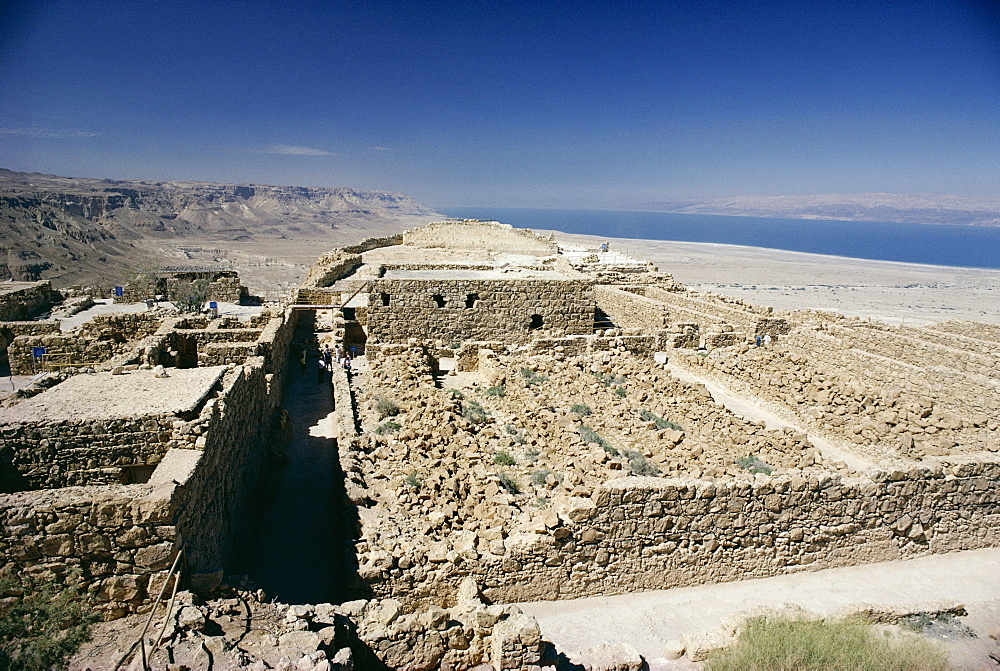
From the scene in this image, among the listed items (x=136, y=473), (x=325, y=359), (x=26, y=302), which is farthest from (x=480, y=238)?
(x=136, y=473)

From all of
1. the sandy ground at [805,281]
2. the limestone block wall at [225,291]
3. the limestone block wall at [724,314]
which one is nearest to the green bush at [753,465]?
the limestone block wall at [724,314]

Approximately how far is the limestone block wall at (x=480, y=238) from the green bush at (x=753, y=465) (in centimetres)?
2021

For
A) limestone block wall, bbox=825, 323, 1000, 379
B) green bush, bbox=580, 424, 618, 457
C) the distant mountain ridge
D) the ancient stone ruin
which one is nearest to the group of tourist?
the ancient stone ruin

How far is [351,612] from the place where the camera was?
438cm

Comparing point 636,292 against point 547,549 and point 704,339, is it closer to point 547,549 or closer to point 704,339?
point 704,339

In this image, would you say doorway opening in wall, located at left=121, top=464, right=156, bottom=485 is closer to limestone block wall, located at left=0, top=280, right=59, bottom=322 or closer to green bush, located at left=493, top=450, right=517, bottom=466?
green bush, located at left=493, top=450, right=517, bottom=466

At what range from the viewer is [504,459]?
7.51 m

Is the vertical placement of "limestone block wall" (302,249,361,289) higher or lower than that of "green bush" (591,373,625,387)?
higher

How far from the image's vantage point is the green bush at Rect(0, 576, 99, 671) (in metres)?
3.20

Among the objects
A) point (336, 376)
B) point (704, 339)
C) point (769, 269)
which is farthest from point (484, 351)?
point (769, 269)

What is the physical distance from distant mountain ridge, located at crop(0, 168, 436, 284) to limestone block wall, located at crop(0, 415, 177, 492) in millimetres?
44354

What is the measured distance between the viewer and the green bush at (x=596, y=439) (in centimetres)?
770

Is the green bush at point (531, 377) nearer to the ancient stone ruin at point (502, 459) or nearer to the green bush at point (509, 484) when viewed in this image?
the ancient stone ruin at point (502, 459)

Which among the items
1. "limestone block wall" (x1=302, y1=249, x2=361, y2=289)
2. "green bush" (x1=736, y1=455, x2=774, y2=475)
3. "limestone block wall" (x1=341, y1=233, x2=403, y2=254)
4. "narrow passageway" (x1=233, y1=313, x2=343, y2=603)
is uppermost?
"limestone block wall" (x1=341, y1=233, x2=403, y2=254)
